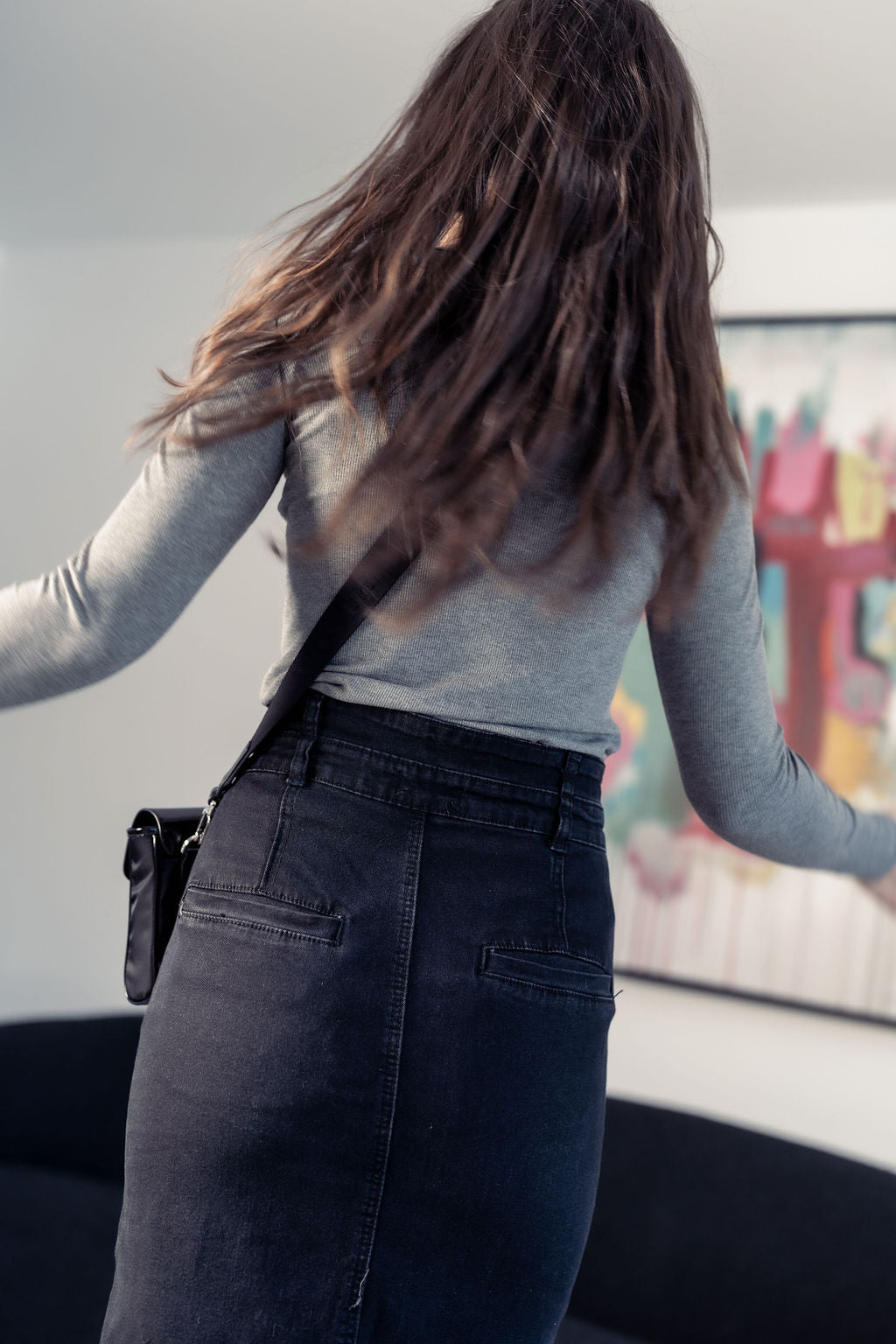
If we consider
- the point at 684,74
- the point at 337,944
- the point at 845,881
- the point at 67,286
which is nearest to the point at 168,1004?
the point at 337,944

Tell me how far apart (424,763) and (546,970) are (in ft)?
0.51

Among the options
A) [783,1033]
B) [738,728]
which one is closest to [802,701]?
[783,1033]

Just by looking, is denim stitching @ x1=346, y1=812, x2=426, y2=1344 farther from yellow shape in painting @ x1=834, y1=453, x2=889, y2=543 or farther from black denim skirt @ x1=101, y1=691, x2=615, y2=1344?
yellow shape in painting @ x1=834, y1=453, x2=889, y2=543

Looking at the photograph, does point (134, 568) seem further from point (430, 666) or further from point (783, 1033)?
point (783, 1033)

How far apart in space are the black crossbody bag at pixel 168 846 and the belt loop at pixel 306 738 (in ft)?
0.03

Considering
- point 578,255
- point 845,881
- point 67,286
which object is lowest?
point 845,881

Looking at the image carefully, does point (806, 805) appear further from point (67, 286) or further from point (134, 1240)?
point (67, 286)

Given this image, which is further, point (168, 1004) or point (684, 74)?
point (684, 74)

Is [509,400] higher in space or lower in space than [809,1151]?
higher

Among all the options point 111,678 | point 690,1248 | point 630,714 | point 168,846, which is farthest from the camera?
point 111,678

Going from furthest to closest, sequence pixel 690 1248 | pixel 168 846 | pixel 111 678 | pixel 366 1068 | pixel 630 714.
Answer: pixel 111 678, pixel 630 714, pixel 690 1248, pixel 168 846, pixel 366 1068

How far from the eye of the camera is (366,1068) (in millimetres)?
607

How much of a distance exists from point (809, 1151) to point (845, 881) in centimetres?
51

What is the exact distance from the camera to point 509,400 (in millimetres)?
643
